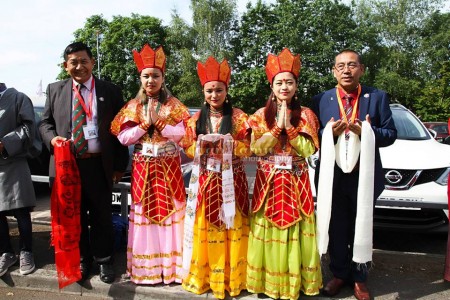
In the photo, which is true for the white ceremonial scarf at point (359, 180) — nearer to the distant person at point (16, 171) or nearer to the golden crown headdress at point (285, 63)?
the golden crown headdress at point (285, 63)

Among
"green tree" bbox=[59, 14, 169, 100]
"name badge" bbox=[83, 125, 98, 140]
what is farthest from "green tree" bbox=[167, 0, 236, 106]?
"name badge" bbox=[83, 125, 98, 140]

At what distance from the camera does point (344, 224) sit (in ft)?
10.3

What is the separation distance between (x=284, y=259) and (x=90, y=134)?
1946mm

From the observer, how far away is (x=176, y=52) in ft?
103

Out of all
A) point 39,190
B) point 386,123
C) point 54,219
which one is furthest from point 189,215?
point 39,190

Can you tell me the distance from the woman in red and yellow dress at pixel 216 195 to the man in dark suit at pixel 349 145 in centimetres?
67

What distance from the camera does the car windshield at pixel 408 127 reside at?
527cm

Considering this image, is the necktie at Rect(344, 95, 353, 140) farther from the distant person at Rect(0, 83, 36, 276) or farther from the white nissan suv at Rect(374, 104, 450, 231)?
the distant person at Rect(0, 83, 36, 276)

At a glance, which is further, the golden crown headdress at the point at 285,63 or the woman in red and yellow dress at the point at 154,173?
the woman in red and yellow dress at the point at 154,173

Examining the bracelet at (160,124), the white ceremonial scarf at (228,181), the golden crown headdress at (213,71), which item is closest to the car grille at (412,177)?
the white ceremonial scarf at (228,181)

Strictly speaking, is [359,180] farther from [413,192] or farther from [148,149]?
[148,149]

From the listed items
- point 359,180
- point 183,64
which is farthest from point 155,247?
point 183,64

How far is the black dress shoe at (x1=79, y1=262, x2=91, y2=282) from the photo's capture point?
3.53 m

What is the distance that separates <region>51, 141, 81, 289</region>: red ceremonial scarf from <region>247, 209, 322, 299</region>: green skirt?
155cm
